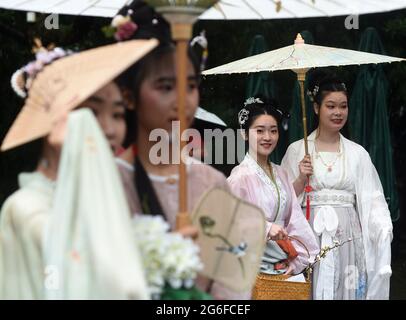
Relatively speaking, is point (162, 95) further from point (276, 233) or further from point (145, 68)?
point (276, 233)

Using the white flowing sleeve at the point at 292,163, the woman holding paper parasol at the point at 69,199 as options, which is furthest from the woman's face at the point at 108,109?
the white flowing sleeve at the point at 292,163

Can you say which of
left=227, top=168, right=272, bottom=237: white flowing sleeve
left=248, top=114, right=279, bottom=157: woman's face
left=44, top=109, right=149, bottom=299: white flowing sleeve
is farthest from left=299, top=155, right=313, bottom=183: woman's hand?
left=44, top=109, right=149, bottom=299: white flowing sleeve

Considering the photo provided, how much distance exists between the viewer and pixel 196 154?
212 inches

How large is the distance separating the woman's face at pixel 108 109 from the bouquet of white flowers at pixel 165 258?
0.37 metres

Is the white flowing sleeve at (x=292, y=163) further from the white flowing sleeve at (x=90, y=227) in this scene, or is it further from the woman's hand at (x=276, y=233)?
the white flowing sleeve at (x=90, y=227)

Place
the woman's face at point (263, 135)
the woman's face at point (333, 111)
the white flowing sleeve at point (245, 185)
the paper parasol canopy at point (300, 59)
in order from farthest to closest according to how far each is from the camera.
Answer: the woman's face at point (333, 111) < the paper parasol canopy at point (300, 59) < the woman's face at point (263, 135) < the white flowing sleeve at point (245, 185)

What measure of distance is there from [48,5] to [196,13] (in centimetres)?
127

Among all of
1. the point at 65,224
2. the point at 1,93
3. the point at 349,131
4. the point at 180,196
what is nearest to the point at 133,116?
the point at 180,196

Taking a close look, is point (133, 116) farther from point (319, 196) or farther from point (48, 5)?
point (319, 196)

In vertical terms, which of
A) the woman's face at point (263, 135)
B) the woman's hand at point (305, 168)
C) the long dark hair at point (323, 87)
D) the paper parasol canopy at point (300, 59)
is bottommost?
the woman's hand at point (305, 168)

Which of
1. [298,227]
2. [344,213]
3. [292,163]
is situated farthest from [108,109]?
[292,163]

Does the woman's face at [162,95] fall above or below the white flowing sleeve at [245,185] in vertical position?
above

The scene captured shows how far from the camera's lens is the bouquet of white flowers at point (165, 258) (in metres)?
3.94

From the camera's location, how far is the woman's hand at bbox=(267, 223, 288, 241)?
25.2ft
